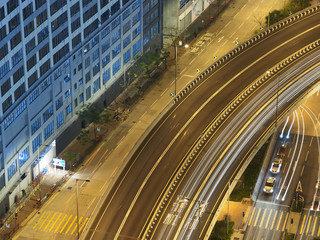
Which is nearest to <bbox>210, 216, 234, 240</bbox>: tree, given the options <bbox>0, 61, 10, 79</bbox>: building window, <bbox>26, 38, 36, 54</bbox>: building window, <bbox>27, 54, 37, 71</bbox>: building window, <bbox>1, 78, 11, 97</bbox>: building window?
<bbox>1, 78, 11, 97</bbox>: building window

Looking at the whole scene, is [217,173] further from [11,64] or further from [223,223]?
[11,64]

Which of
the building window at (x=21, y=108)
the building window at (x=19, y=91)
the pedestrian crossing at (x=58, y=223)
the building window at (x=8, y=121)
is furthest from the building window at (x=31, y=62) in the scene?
the pedestrian crossing at (x=58, y=223)

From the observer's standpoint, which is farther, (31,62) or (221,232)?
(31,62)

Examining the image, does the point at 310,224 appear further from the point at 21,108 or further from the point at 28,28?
the point at 28,28

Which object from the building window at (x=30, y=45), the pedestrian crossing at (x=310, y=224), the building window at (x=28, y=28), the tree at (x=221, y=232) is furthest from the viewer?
the building window at (x=30, y=45)

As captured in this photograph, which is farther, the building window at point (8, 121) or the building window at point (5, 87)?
the building window at point (8, 121)

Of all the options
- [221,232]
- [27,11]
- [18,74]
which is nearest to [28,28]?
[27,11]

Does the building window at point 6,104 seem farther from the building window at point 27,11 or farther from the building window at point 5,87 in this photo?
the building window at point 27,11

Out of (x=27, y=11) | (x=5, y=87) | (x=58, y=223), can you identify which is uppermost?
(x=27, y=11)

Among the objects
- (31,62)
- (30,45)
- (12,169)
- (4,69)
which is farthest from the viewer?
(31,62)

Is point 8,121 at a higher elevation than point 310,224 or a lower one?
lower
